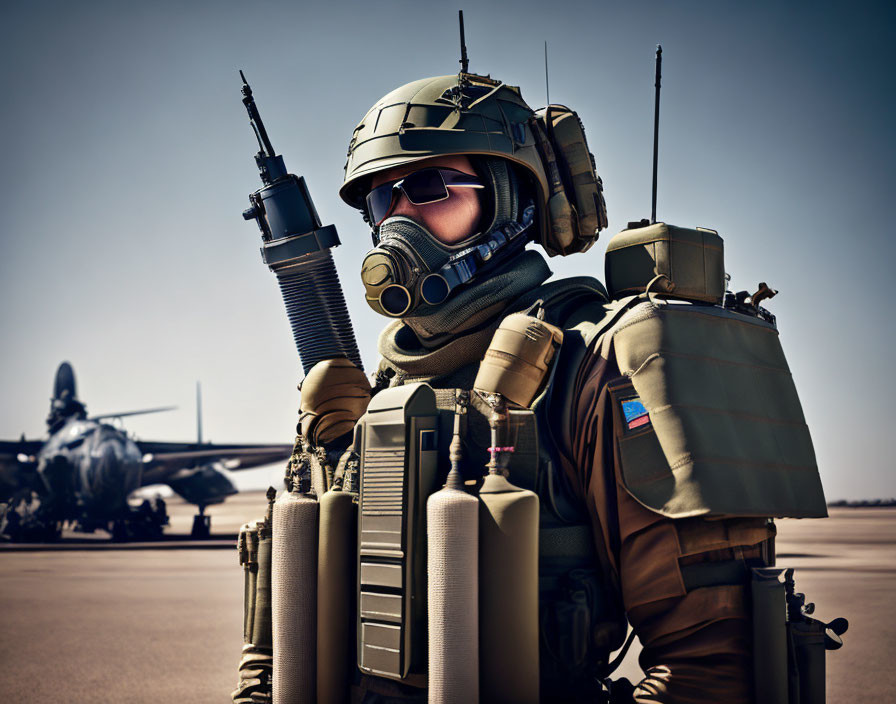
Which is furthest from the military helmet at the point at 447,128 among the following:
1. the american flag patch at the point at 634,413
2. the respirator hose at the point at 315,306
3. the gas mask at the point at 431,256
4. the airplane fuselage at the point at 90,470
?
the airplane fuselage at the point at 90,470

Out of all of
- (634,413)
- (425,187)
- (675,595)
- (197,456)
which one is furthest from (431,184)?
(197,456)

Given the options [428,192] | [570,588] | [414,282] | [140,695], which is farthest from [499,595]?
[140,695]

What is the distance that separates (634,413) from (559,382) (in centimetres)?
37

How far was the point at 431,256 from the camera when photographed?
3828 mm

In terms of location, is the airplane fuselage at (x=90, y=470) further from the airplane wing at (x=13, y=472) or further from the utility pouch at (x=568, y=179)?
the utility pouch at (x=568, y=179)

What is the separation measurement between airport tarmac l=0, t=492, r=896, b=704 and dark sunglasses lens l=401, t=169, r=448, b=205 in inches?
301

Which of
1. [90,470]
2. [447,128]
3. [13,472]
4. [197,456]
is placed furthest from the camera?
[197,456]

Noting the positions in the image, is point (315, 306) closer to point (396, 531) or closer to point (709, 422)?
point (396, 531)

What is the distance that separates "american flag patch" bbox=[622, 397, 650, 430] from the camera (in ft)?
10.6

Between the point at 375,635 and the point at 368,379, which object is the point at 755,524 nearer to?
the point at 375,635

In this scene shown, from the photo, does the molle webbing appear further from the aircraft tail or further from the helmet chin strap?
the aircraft tail

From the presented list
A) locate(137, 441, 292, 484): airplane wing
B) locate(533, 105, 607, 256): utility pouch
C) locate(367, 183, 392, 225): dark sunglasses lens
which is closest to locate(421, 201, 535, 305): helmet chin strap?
locate(533, 105, 607, 256): utility pouch

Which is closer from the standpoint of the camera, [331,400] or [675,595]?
[675,595]

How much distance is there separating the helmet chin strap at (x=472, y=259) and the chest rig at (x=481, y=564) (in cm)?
48
